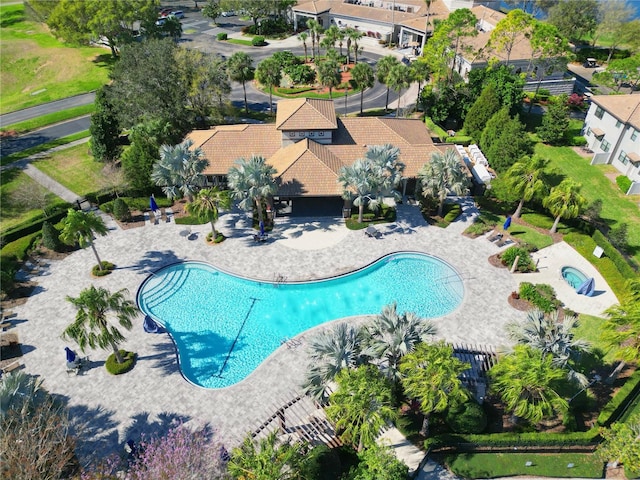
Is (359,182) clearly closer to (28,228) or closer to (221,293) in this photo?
(221,293)

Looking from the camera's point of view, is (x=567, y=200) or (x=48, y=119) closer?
(x=567, y=200)

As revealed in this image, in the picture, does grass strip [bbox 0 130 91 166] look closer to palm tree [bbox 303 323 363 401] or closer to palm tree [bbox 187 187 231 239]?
palm tree [bbox 187 187 231 239]

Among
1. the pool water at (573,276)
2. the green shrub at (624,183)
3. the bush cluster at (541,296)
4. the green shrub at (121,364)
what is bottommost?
the green shrub at (121,364)

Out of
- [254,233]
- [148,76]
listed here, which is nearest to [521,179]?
[254,233]

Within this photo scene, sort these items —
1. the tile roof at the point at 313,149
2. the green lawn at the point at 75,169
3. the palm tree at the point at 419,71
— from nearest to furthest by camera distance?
the tile roof at the point at 313,149 < the green lawn at the point at 75,169 < the palm tree at the point at 419,71

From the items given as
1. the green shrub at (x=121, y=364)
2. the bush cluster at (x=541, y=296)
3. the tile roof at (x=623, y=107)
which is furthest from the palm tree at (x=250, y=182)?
the tile roof at (x=623, y=107)

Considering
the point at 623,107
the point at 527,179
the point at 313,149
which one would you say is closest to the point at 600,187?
the point at 623,107

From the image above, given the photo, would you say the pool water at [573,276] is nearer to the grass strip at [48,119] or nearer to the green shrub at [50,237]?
the green shrub at [50,237]
